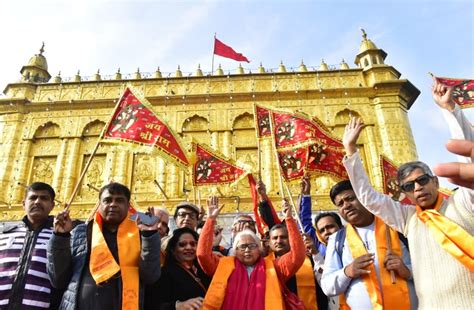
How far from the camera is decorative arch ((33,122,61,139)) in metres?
15.9

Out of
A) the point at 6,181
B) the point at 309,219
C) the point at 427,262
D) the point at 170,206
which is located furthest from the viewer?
the point at 6,181

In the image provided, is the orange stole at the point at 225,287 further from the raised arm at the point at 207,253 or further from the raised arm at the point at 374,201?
the raised arm at the point at 374,201

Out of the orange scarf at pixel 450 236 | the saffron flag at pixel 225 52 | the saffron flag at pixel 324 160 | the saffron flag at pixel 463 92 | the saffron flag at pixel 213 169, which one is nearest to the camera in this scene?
the orange scarf at pixel 450 236

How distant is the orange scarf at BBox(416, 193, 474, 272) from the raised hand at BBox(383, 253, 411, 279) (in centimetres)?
39

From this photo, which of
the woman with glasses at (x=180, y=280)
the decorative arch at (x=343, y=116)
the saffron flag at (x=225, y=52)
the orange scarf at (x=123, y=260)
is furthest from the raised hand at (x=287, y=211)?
the saffron flag at (x=225, y=52)

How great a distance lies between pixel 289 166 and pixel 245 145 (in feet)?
28.0

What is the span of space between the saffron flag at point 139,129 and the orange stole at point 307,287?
3.40m

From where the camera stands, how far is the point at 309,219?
180 inches

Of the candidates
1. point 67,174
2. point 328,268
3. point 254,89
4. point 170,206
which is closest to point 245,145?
point 254,89

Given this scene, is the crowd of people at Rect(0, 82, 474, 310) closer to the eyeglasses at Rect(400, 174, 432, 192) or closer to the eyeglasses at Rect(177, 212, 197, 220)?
the eyeglasses at Rect(400, 174, 432, 192)

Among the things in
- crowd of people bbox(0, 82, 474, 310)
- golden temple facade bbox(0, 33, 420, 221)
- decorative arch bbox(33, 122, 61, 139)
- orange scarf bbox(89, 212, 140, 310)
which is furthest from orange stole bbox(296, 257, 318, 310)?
decorative arch bbox(33, 122, 61, 139)

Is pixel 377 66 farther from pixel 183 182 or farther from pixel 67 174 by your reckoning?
pixel 67 174

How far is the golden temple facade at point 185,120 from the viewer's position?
567 inches

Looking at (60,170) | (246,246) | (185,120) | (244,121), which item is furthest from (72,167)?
(246,246)
